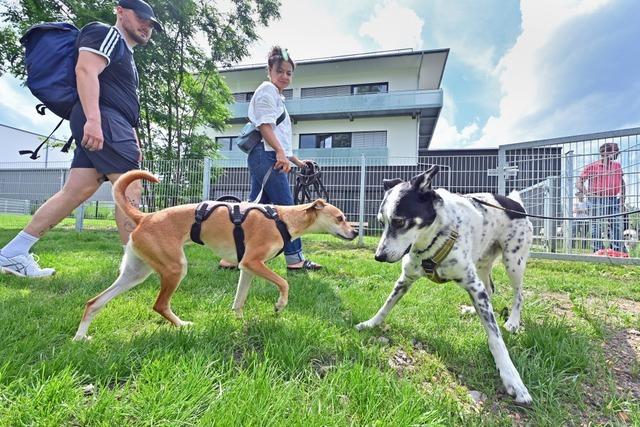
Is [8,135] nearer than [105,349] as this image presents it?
No

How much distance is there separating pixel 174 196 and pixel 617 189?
9626mm

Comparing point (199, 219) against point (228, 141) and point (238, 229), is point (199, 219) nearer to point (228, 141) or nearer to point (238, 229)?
point (238, 229)

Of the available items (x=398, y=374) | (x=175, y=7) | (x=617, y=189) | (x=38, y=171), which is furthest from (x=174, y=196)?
(x=617, y=189)

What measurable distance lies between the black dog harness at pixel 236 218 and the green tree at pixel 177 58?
32.3 ft

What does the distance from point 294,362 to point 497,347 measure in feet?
3.59

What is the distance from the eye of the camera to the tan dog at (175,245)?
211 cm

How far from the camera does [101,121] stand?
2682mm

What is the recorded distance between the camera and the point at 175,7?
34.2 ft

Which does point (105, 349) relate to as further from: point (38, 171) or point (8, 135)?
point (8, 135)

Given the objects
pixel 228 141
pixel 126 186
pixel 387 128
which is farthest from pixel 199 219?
pixel 228 141

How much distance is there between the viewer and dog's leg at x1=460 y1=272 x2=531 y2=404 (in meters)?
1.57

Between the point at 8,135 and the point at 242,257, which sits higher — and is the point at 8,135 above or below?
above

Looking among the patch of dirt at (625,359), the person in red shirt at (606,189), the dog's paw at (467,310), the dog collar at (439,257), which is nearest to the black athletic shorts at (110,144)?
the dog collar at (439,257)

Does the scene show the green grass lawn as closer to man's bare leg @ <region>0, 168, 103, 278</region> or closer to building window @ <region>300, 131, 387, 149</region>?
man's bare leg @ <region>0, 168, 103, 278</region>
